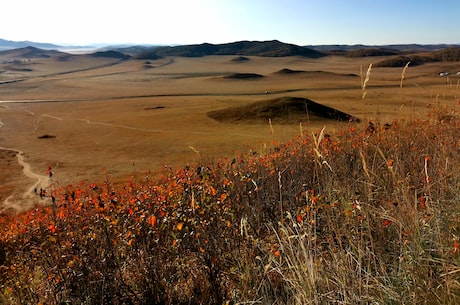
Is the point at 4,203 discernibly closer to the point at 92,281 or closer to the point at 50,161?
the point at 50,161

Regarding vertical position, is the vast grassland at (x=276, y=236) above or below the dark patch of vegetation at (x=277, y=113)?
above

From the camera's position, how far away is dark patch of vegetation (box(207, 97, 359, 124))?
30.3 meters

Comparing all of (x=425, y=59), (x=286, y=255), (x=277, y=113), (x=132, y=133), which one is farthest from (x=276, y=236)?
(x=425, y=59)

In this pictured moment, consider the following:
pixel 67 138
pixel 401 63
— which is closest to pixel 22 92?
pixel 67 138

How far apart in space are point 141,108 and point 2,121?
13.0 meters

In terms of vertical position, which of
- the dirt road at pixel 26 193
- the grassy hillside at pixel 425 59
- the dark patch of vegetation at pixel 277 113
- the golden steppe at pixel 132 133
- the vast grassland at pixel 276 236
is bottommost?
the dirt road at pixel 26 193

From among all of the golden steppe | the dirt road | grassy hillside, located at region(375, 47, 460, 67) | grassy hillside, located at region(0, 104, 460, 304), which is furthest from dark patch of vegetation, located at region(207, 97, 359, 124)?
grassy hillside, located at region(375, 47, 460, 67)

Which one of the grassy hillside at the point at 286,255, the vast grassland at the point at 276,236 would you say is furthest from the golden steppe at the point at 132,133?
the grassy hillside at the point at 286,255

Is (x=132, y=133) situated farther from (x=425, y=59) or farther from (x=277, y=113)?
(x=425, y=59)

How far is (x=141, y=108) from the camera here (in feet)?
137

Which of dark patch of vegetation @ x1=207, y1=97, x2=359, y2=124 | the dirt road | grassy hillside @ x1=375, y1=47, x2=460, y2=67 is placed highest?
grassy hillside @ x1=375, y1=47, x2=460, y2=67

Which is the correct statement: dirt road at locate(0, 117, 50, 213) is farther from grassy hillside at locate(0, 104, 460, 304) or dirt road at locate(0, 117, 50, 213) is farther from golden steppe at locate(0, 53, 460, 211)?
grassy hillside at locate(0, 104, 460, 304)

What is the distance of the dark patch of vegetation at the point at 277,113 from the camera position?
30269mm

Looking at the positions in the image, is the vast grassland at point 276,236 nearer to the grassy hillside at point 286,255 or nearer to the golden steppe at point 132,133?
the grassy hillside at point 286,255
